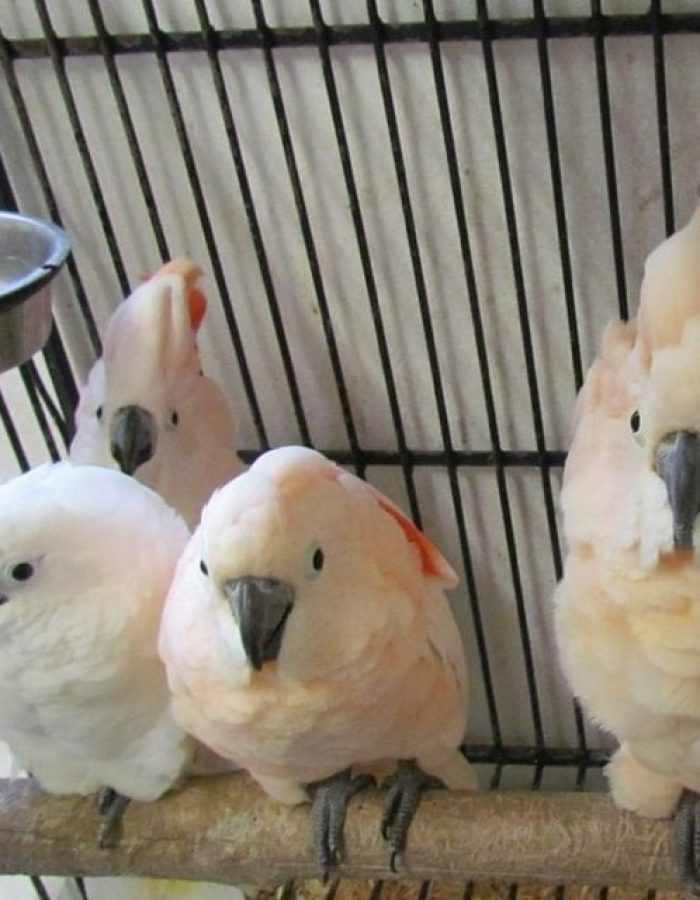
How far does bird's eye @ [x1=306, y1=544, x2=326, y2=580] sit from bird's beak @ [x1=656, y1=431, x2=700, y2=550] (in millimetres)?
244

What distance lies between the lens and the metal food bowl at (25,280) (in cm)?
81

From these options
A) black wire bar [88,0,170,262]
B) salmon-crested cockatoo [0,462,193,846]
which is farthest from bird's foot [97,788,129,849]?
black wire bar [88,0,170,262]

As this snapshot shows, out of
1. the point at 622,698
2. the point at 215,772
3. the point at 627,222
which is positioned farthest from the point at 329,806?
the point at 627,222

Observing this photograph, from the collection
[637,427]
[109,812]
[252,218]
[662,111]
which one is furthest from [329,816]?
[662,111]

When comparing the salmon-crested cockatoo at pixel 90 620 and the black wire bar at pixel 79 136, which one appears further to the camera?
the black wire bar at pixel 79 136

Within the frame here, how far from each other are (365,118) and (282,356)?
0.85 feet

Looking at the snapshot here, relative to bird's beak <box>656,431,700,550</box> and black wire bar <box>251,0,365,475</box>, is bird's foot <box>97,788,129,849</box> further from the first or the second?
bird's beak <box>656,431,700,550</box>

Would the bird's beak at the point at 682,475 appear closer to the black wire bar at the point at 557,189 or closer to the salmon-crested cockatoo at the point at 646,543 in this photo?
the salmon-crested cockatoo at the point at 646,543

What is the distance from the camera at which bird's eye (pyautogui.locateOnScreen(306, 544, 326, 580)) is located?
2.85 feet

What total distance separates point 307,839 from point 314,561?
0.29 meters

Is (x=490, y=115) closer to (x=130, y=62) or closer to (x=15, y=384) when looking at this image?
(x=130, y=62)

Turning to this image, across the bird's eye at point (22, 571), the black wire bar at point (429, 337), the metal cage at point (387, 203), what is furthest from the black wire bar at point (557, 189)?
the bird's eye at point (22, 571)

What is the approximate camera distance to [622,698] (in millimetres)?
877

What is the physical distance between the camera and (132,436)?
1.13m
